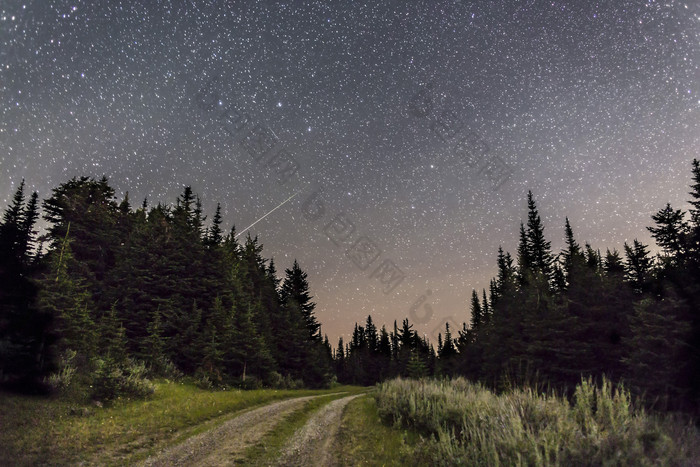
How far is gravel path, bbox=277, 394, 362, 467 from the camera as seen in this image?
343 inches

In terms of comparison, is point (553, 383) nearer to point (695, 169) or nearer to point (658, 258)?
point (658, 258)

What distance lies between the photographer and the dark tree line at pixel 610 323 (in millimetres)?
18891

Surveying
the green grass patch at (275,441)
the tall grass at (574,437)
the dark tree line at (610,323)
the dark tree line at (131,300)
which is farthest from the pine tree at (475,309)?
the tall grass at (574,437)

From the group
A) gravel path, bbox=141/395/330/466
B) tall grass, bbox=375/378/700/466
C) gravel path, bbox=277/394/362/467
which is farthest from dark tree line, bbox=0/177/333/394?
tall grass, bbox=375/378/700/466

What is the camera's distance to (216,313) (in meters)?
28.7

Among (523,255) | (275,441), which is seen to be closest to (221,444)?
(275,441)

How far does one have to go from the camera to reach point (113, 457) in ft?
27.2

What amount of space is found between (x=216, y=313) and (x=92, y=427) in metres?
18.8

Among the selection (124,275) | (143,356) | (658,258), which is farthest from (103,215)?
(658,258)

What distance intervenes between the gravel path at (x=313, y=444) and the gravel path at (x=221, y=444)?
3.97 ft

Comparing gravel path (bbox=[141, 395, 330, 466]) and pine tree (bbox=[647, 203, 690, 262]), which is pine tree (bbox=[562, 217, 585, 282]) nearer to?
pine tree (bbox=[647, 203, 690, 262])

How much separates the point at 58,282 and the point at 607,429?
73.8 ft

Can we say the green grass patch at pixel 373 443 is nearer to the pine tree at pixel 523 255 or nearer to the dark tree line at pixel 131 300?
the dark tree line at pixel 131 300

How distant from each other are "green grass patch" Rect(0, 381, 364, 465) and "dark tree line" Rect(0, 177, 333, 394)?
256 cm
